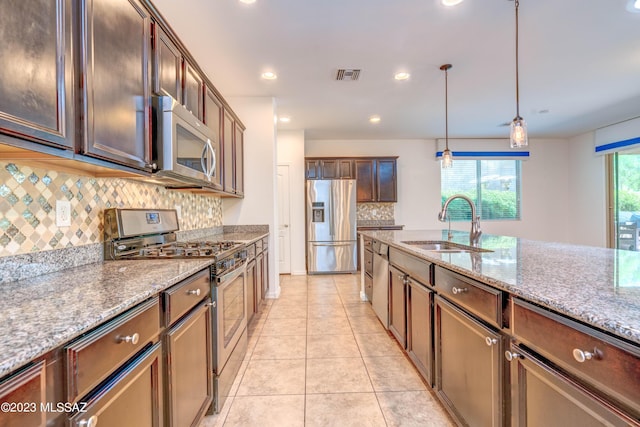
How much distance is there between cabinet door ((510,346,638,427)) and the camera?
2.44ft

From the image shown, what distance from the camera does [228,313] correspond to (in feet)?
6.31

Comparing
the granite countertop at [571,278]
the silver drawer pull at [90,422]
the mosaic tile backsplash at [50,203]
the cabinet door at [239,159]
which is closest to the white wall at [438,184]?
the cabinet door at [239,159]

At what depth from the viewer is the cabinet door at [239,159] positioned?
3.50 m

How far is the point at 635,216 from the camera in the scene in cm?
516

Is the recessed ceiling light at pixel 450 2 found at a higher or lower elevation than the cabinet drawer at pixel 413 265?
higher

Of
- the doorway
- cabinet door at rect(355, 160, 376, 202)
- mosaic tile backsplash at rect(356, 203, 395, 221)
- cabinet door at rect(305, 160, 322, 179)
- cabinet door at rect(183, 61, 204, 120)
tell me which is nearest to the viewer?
cabinet door at rect(183, 61, 204, 120)

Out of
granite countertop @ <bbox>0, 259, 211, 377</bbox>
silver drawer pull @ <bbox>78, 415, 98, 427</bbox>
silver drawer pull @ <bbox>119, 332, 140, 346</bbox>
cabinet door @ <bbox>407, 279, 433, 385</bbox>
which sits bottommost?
cabinet door @ <bbox>407, 279, 433, 385</bbox>

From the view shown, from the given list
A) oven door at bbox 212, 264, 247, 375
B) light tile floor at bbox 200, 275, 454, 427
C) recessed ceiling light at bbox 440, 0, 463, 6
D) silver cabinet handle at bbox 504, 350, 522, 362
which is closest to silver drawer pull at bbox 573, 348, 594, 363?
silver cabinet handle at bbox 504, 350, 522, 362

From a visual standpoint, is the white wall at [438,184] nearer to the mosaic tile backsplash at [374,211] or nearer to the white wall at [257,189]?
the mosaic tile backsplash at [374,211]

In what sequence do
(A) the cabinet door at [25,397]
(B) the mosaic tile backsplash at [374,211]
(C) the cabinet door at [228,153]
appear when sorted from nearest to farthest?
(A) the cabinet door at [25,397] < (C) the cabinet door at [228,153] < (B) the mosaic tile backsplash at [374,211]

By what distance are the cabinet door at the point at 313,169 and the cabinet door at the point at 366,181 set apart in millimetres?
765

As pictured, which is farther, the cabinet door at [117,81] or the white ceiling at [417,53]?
the white ceiling at [417,53]

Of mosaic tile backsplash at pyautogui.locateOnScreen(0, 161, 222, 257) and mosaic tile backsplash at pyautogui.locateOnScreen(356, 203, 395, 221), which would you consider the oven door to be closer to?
mosaic tile backsplash at pyautogui.locateOnScreen(0, 161, 222, 257)

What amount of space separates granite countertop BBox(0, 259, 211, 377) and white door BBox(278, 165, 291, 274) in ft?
12.7
